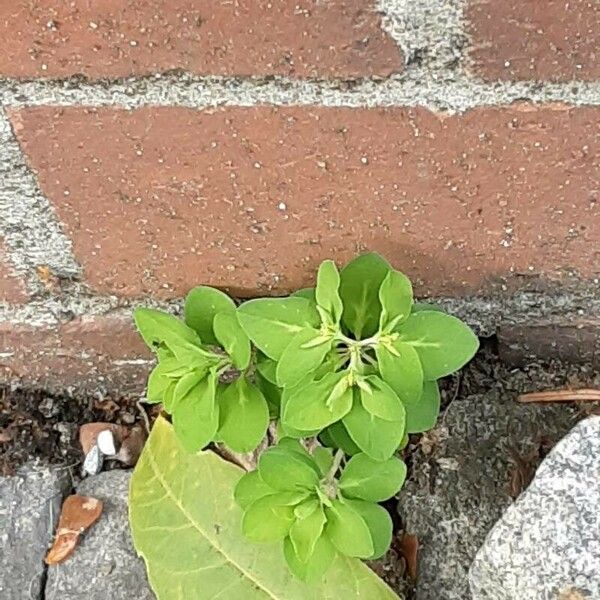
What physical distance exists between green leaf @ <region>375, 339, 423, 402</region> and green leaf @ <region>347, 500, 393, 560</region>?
10cm

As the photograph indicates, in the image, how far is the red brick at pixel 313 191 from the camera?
69 cm

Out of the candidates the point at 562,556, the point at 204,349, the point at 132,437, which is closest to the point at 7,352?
the point at 132,437

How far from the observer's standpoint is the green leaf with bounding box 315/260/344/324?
2.29 ft

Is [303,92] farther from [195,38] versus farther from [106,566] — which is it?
[106,566]

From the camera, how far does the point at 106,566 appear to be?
95 cm

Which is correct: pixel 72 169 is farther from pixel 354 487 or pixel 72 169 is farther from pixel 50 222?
pixel 354 487

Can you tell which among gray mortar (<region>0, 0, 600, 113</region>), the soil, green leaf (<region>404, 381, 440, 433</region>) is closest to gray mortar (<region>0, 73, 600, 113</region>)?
gray mortar (<region>0, 0, 600, 113</region>)

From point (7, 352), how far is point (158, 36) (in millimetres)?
430

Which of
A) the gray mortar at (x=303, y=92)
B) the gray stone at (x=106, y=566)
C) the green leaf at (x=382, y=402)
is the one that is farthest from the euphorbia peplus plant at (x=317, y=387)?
the gray stone at (x=106, y=566)

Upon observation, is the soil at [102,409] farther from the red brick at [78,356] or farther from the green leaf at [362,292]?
the green leaf at [362,292]

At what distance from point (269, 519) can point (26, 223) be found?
0.93 ft

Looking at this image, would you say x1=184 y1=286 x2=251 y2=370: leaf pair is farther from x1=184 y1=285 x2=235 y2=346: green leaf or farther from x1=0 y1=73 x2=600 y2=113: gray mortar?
x1=0 y1=73 x2=600 y2=113: gray mortar

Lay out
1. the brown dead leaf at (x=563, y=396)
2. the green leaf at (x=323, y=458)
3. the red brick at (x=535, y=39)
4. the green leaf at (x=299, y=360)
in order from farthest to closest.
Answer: the brown dead leaf at (x=563, y=396) → the green leaf at (x=323, y=458) → the green leaf at (x=299, y=360) → the red brick at (x=535, y=39)

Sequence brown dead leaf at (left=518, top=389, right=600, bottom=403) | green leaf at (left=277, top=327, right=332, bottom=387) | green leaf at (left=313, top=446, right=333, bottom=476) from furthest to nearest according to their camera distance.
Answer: brown dead leaf at (left=518, top=389, right=600, bottom=403) < green leaf at (left=313, top=446, right=333, bottom=476) < green leaf at (left=277, top=327, right=332, bottom=387)
